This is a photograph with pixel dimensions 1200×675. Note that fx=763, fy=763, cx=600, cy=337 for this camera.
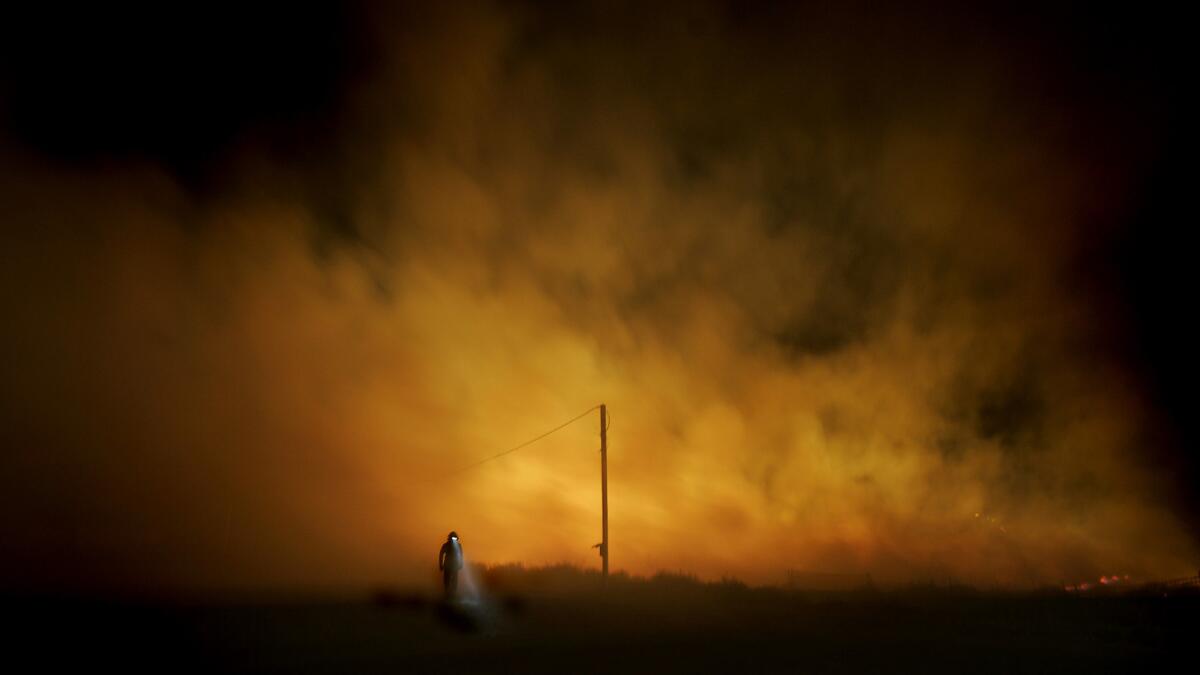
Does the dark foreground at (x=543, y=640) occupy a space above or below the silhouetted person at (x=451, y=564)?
below

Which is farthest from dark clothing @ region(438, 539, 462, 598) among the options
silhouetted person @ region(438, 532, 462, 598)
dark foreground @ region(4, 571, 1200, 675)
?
dark foreground @ region(4, 571, 1200, 675)

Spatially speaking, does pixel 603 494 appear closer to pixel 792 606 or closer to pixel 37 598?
pixel 792 606

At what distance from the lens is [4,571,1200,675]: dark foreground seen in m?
10.5

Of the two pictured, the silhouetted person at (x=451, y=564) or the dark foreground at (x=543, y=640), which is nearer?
the dark foreground at (x=543, y=640)

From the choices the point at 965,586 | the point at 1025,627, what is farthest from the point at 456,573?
the point at 965,586

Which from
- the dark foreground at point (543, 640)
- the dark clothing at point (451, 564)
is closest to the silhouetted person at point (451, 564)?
the dark clothing at point (451, 564)

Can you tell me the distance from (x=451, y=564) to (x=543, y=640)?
5.10 meters

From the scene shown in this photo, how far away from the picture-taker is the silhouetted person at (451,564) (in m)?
17.7

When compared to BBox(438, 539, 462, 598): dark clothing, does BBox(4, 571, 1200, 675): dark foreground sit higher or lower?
lower

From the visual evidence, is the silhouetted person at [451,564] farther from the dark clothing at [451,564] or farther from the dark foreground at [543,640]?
the dark foreground at [543,640]

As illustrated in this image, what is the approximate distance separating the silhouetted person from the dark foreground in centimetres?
64

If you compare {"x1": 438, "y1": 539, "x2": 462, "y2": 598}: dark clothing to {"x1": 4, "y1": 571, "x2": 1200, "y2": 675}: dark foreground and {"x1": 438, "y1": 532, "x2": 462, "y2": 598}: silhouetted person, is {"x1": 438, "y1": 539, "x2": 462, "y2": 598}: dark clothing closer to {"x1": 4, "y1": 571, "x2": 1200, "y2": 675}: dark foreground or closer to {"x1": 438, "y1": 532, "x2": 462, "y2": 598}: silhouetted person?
{"x1": 438, "y1": 532, "x2": 462, "y2": 598}: silhouetted person

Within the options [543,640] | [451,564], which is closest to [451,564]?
[451,564]

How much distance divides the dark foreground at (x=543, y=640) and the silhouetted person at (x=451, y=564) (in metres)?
0.64
